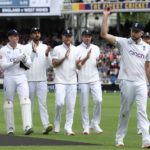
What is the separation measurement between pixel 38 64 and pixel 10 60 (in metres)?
1.05

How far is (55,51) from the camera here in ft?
54.5

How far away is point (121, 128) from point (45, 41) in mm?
34331

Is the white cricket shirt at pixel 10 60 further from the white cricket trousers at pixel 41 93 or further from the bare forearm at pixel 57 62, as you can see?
the bare forearm at pixel 57 62

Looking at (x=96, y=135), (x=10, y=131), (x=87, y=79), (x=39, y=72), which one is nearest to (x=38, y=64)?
(x=39, y=72)

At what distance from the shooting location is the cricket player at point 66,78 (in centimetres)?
1636

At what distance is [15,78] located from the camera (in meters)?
15.8

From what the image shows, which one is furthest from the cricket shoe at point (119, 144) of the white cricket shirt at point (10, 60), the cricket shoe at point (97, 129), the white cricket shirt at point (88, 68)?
the white cricket shirt at point (88, 68)

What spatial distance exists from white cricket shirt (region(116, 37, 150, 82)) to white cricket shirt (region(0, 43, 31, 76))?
9.85 ft

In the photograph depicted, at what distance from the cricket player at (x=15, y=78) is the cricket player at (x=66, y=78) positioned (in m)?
0.88

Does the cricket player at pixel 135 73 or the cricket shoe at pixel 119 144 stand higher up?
the cricket player at pixel 135 73

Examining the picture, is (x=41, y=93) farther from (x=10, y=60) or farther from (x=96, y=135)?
(x=96, y=135)

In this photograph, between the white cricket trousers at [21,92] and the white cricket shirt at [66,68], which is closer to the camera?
the white cricket trousers at [21,92]

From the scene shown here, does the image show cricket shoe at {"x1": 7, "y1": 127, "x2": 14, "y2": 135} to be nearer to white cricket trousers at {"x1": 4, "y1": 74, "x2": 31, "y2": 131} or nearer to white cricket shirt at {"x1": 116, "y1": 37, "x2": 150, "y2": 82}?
white cricket trousers at {"x1": 4, "y1": 74, "x2": 31, "y2": 131}

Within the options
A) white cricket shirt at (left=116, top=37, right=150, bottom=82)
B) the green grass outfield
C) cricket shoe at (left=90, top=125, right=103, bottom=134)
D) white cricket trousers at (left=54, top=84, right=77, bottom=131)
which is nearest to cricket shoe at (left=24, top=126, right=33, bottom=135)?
the green grass outfield
